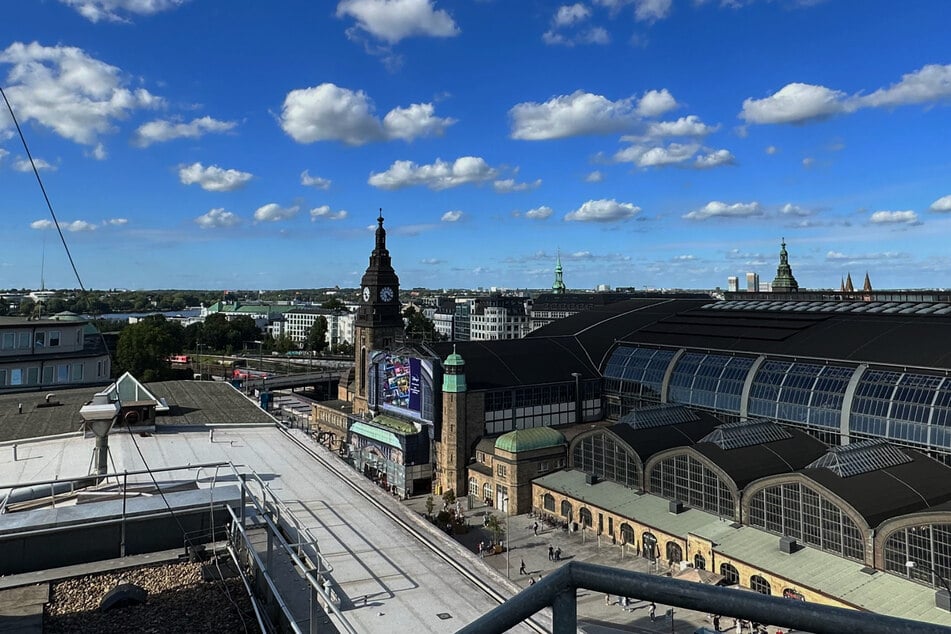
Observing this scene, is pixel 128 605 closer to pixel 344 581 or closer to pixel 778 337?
pixel 344 581

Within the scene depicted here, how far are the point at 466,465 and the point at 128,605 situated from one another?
46731mm

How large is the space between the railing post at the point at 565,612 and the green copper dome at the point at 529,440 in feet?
166

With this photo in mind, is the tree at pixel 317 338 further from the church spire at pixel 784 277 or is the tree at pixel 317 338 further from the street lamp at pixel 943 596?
the street lamp at pixel 943 596

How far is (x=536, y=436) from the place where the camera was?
180 feet

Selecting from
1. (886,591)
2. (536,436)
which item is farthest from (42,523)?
(536,436)

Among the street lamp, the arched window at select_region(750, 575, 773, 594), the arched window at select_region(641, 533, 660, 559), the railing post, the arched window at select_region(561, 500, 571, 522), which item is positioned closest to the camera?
the railing post

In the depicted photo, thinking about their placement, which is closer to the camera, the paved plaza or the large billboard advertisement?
the paved plaza

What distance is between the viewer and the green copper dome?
175 ft

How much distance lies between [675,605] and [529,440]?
5242cm

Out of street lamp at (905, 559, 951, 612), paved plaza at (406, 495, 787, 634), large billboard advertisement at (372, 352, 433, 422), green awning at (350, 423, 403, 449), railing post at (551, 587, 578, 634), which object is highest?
railing post at (551, 587, 578, 634)

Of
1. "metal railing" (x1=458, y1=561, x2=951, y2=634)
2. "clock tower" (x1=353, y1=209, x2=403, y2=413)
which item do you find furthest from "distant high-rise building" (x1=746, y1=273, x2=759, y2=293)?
"metal railing" (x1=458, y1=561, x2=951, y2=634)

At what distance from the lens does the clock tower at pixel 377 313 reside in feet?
241

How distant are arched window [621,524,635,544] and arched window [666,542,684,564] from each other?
125 inches

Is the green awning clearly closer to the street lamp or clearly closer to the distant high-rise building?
the street lamp
